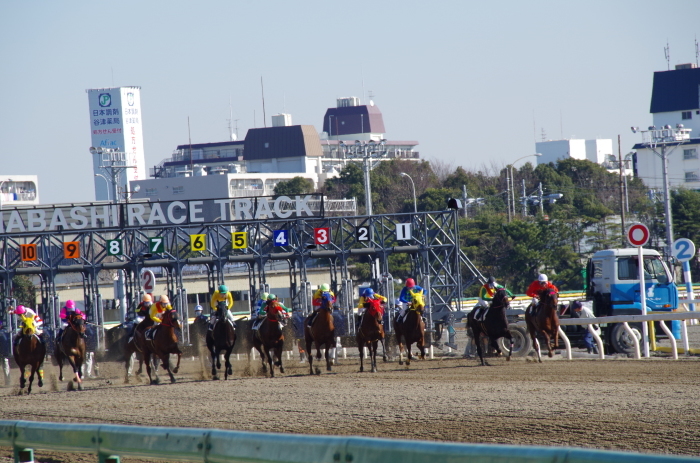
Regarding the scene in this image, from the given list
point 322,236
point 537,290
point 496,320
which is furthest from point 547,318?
point 322,236

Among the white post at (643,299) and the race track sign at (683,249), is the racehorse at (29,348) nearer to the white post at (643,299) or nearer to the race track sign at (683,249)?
the white post at (643,299)

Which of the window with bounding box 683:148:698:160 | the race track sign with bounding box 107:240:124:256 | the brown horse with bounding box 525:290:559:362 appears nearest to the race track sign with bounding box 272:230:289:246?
the race track sign with bounding box 107:240:124:256

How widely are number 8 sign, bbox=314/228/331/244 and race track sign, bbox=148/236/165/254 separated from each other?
173 inches

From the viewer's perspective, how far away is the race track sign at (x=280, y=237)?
2655 centimetres

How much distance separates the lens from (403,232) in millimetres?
27219

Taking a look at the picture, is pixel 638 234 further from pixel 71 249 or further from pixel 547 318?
pixel 71 249

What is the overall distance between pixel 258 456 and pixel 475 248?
42.0 m

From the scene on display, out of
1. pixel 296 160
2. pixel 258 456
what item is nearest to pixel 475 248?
pixel 258 456

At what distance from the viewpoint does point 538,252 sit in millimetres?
44969

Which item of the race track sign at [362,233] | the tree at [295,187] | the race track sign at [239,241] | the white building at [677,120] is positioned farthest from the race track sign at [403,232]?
the white building at [677,120]

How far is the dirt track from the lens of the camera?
9.01 meters

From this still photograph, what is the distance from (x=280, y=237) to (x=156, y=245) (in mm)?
3536

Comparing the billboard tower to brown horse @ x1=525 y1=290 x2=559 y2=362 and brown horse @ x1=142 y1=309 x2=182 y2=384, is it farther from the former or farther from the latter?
brown horse @ x1=525 y1=290 x2=559 y2=362

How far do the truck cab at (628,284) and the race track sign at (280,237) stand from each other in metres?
9.28
